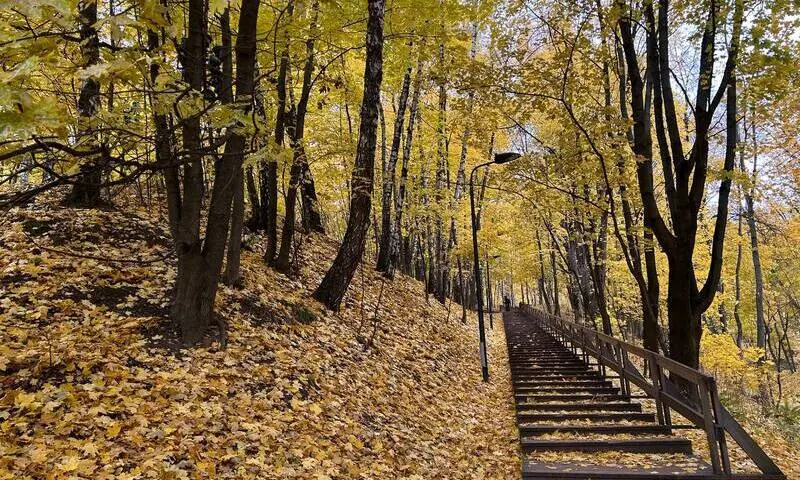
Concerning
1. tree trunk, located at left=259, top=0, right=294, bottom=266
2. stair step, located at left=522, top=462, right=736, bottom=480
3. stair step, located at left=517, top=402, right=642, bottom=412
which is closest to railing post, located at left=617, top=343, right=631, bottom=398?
stair step, located at left=517, top=402, right=642, bottom=412

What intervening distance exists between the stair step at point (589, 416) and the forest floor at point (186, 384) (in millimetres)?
413

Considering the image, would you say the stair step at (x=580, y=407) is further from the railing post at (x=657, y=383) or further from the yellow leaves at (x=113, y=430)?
the yellow leaves at (x=113, y=430)

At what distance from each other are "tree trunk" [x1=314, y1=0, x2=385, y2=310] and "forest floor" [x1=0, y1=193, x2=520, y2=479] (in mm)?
631

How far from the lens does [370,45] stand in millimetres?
9000

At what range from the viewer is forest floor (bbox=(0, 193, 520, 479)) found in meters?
4.15

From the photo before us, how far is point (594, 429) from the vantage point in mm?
7258

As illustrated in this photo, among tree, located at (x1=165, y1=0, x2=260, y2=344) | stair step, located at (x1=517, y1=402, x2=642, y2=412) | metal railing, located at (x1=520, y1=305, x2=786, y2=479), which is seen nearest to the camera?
metal railing, located at (x1=520, y1=305, x2=786, y2=479)

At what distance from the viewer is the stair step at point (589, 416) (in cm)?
798

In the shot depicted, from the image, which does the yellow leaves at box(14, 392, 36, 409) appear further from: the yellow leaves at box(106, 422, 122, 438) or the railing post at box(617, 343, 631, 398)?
the railing post at box(617, 343, 631, 398)

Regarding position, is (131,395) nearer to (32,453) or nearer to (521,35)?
(32,453)

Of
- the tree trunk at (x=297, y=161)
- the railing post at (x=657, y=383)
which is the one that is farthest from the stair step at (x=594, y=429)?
the tree trunk at (x=297, y=161)

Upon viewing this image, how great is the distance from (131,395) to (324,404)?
2.34 meters

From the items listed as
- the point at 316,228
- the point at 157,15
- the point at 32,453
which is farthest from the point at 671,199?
the point at 316,228

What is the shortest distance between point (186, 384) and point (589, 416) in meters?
6.72
